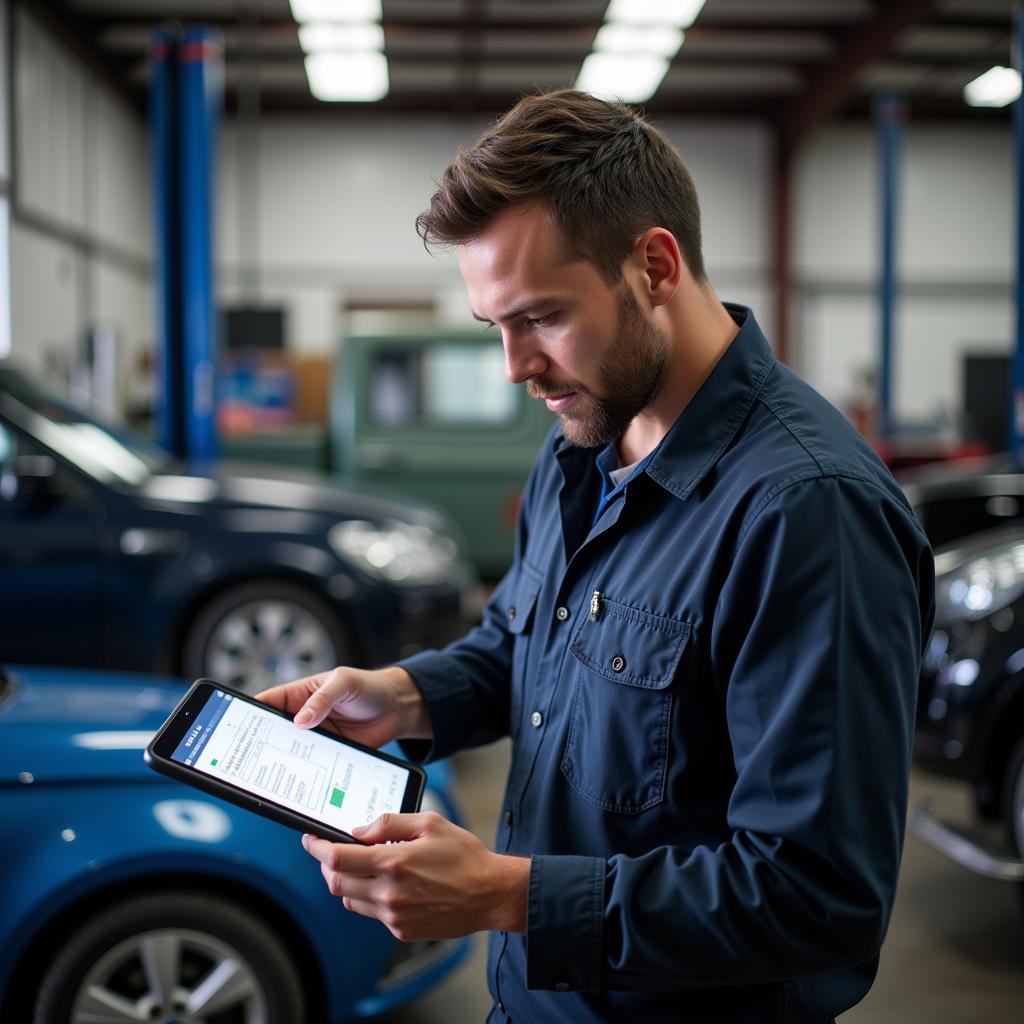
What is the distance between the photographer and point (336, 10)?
11.1m

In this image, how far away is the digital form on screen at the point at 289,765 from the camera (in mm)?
1292

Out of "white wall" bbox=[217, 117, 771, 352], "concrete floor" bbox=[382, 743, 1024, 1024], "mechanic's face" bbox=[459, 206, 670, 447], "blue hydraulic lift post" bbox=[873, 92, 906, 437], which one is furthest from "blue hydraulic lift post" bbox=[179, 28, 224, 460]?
"white wall" bbox=[217, 117, 771, 352]

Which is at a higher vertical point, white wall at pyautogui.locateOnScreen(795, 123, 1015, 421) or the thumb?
white wall at pyautogui.locateOnScreen(795, 123, 1015, 421)

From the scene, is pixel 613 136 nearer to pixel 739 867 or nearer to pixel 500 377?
pixel 739 867

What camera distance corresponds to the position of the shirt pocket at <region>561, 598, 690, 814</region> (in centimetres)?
114

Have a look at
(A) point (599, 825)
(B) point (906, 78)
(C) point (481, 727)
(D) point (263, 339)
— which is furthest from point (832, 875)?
(B) point (906, 78)

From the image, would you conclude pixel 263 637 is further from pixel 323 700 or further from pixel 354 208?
pixel 354 208

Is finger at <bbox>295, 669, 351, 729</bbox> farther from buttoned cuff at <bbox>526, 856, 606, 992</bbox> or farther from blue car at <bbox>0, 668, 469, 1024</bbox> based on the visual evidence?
blue car at <bbox>0, 668, 469, 1024</bbox>

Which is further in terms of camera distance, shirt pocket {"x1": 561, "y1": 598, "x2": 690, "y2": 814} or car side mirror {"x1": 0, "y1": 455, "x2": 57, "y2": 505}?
car side mirror {"x1": 0, "y1": 455, "x2": 57, "y2": 505}

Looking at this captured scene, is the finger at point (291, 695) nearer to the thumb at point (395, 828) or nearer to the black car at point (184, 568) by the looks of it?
the thumb at point (395, 828)

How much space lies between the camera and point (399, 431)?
6.69m

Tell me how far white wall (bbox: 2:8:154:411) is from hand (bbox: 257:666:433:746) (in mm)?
9381

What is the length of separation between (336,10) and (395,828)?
1135 cm

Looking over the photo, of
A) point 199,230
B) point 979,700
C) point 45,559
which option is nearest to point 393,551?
point 45,559
